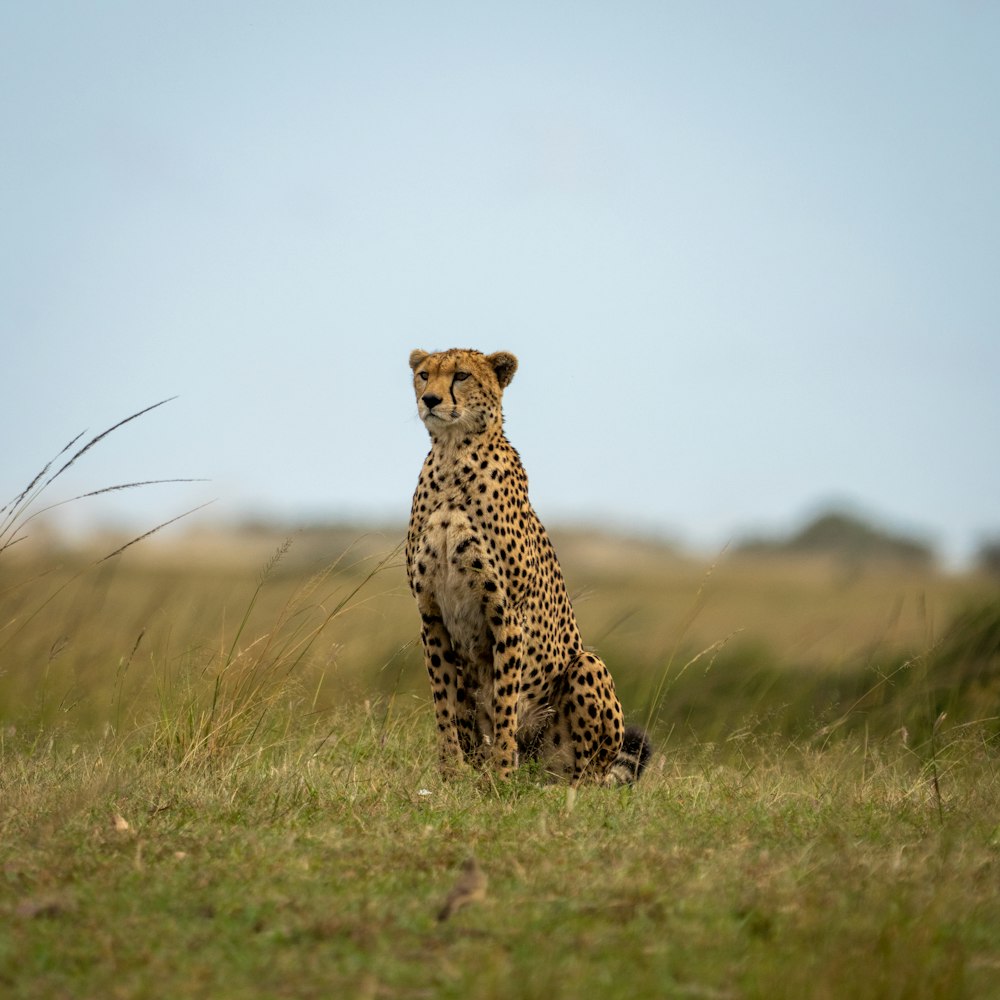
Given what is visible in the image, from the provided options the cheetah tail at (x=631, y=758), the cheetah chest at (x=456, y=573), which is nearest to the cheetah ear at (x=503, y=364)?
the cheetah chest at (x=456, y=573)

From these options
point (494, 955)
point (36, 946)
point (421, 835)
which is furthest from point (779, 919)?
point (36, 946)

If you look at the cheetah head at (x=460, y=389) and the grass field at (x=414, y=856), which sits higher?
the cheetah head at (x=460, y=389)

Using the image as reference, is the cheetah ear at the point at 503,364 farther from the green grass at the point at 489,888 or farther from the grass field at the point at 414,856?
the green grass at the point at 489,888

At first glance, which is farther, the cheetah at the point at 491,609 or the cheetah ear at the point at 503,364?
the cheetah ear at the point at 503,364

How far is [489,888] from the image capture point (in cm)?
305

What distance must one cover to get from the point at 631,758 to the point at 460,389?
4.82ft

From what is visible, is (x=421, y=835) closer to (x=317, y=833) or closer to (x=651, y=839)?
(x=317, y=833)

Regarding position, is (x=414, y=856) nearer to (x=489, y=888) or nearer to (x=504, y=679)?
(x=489, y=888)

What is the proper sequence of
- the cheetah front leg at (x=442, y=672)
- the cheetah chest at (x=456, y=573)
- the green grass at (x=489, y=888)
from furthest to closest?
the cheetah front leg at (x=442, y=672) < the cheetah chest at (x=456, y=573) < the green grass at (x=489, y=888)

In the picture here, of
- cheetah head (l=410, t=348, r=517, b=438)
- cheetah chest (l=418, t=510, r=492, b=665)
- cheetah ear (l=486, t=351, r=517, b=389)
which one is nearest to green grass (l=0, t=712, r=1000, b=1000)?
cheetah chest (l=418, t=510, r=492, b=665)

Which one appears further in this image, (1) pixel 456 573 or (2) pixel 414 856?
(1) pixel 456 573

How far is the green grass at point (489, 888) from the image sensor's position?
2.54 metres

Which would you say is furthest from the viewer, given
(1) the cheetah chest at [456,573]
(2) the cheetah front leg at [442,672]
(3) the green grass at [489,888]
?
(2) the cheetah front leg at [442,672]

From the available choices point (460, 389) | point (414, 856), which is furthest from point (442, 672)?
point (414, 856)
